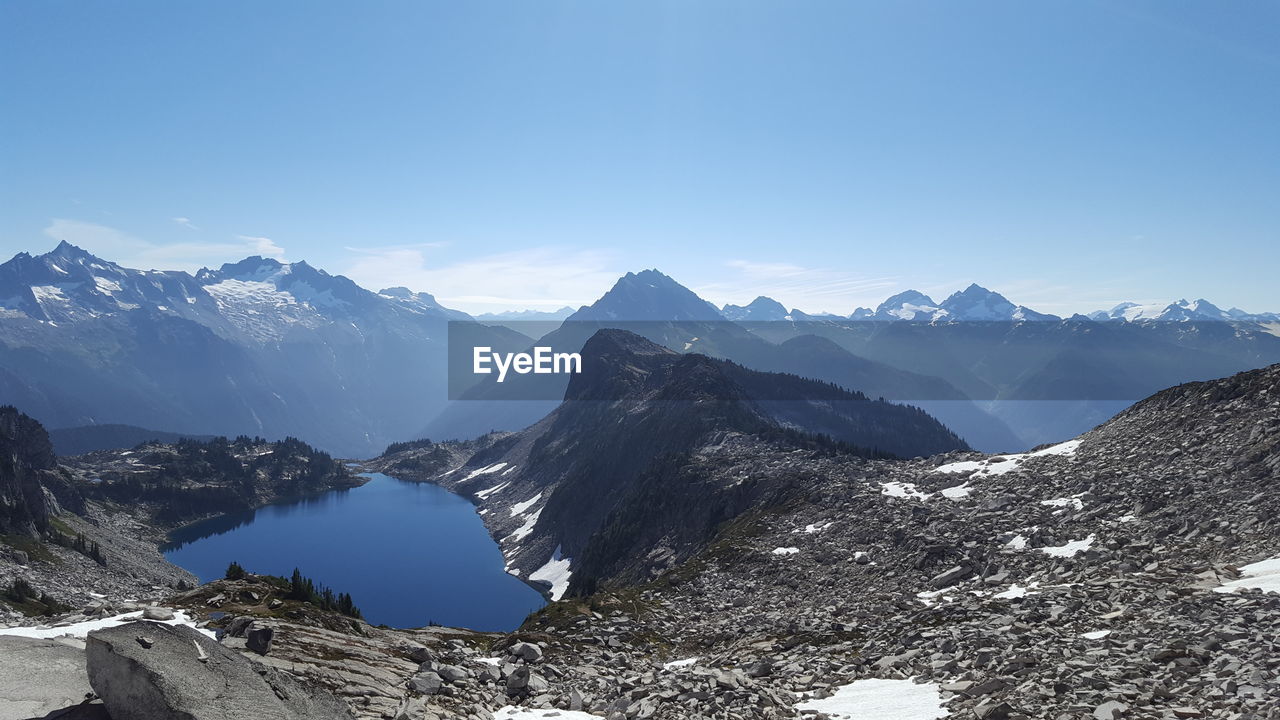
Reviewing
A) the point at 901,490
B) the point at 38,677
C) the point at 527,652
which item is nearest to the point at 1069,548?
the point at 901,490

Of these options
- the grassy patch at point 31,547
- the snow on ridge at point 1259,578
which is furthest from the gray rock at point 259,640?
the grassy patch at point 31,547

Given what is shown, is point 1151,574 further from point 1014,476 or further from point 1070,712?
point 1014,476

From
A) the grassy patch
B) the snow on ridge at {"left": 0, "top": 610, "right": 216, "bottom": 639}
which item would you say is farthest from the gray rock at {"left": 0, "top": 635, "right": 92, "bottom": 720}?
the grassy patch

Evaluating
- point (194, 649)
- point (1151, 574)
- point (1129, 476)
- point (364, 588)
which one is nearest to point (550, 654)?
point (194, 649)

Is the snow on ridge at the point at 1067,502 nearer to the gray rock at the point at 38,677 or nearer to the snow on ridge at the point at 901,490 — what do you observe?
the snow on ridge at the point at 901,490

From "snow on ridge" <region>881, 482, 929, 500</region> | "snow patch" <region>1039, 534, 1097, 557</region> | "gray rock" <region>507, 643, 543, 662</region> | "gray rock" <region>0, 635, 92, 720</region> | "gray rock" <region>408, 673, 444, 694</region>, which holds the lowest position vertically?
"gray rock" <region>507, 643, 543, 662</region>

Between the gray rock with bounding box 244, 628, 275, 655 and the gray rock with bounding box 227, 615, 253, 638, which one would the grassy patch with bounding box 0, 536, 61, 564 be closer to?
the gray rock with bounding box 227, 615, 253, 638

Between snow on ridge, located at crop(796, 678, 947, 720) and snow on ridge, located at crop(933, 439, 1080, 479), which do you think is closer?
snow on ridge, located at crop(796, 678, 947, 720)
